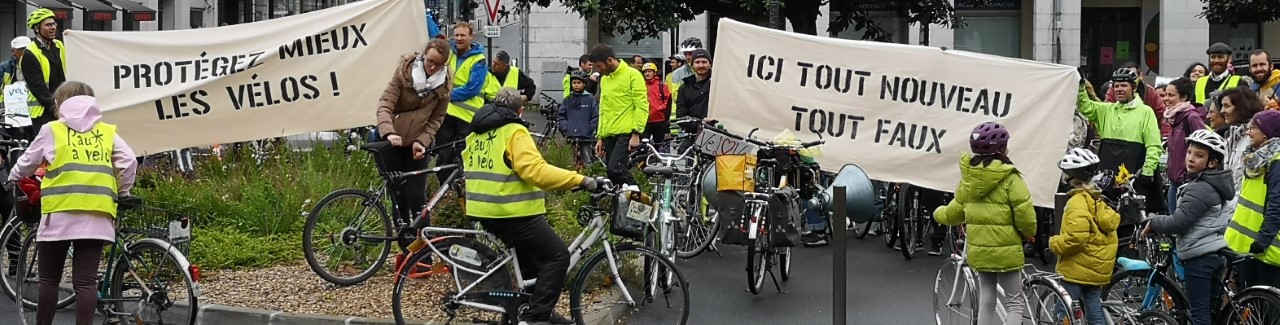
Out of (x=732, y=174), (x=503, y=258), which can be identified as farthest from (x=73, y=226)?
(x=732, y=174)

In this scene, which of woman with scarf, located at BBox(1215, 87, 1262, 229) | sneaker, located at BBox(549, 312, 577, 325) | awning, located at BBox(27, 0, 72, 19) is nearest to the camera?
sneaker, located at BBox(549, 312, 577, 325)

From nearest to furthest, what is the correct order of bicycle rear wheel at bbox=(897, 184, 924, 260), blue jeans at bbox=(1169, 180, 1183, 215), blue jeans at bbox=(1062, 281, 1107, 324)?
blue jeans at bbox=(1062, 281, 1107, 324) < blue jeans at bbox=(1169, 180, 1183, 215) < bicycle rear wheel at bbox=(897, 184, 924, 260)

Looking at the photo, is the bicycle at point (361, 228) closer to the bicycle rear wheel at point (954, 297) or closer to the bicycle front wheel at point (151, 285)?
the bicycle front wheel at point (151, 285)

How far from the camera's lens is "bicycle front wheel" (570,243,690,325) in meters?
8.03

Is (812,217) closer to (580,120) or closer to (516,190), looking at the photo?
(516,190)

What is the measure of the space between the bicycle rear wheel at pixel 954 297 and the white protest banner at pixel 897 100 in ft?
5.76

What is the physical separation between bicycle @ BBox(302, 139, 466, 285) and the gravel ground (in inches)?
4.6

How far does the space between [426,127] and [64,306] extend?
244 cm

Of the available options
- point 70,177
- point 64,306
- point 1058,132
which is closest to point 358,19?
point 64,306

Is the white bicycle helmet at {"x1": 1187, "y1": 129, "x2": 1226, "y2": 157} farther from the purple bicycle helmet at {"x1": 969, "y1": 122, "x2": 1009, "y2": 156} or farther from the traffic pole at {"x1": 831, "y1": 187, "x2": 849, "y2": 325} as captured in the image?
the traffic pole at {"x1": 831, "y1": 187, "x2": 849, "y2": 325}

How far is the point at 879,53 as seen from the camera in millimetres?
10273

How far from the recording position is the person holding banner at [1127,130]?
11203mm

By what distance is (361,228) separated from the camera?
9.55 m

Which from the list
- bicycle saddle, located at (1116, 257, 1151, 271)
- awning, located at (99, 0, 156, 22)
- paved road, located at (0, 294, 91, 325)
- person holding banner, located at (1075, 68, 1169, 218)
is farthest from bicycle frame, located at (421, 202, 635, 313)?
awning, located at (99, 0, 156, 22)
